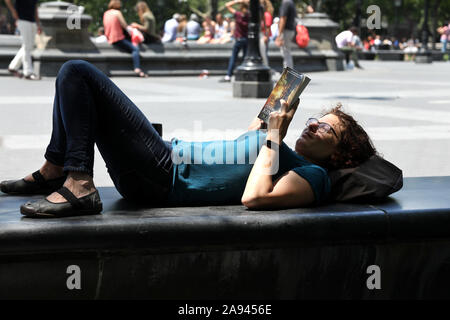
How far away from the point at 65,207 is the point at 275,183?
0.98m

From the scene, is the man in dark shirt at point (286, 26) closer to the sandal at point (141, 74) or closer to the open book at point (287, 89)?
the sandal at point (141, 74)

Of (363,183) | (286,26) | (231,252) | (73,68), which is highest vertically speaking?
(73,68)

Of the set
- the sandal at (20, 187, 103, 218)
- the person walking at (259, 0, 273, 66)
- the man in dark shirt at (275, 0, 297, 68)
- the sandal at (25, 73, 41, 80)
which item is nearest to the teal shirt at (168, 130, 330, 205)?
the sandal at (20, 187, 103, 218)

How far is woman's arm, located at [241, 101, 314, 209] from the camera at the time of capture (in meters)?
3.32

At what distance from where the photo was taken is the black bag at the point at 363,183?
3557 millimetres

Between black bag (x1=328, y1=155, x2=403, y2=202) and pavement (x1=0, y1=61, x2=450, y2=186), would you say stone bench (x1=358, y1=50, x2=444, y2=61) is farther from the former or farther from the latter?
black bag (x1=328, y1=155, x2=403, y2=202)

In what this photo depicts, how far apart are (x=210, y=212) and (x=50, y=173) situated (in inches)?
36.3

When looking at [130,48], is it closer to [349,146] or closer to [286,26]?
[286,26]

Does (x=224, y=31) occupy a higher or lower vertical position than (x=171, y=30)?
lower

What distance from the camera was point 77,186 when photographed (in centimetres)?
327

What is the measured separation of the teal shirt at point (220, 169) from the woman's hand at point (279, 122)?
0.41ft

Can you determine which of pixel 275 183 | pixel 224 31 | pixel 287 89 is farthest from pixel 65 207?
pixel 224 31

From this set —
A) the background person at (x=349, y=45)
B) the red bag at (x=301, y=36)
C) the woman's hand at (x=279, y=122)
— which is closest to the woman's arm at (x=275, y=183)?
the woman's hand at (x=279, y=122)
